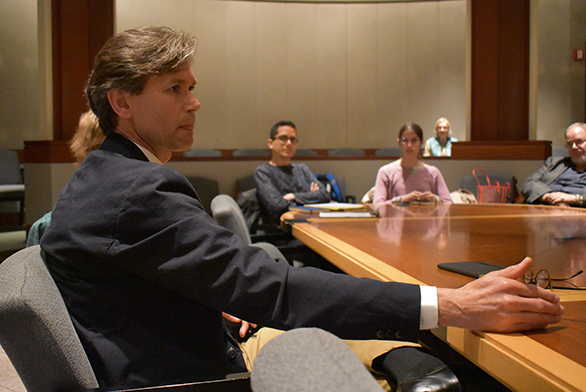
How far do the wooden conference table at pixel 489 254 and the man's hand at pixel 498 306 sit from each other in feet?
0.05

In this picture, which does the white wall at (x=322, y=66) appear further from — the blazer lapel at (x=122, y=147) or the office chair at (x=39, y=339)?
the office chair at (x=39, y=339)

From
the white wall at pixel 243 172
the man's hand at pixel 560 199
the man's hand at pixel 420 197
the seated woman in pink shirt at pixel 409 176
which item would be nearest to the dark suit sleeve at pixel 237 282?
the man's hand at pixel 420 197

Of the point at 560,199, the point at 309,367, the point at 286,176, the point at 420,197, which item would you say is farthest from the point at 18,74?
the point at 309,367

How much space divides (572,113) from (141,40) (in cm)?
660

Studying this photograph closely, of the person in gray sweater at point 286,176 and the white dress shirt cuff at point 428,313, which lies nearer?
the white dress shirt cuff at point 428,313

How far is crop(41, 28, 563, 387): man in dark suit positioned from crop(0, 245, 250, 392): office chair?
0.04m

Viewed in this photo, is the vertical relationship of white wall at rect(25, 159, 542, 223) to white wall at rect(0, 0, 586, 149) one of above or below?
below

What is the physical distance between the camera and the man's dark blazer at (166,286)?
76 centimetres

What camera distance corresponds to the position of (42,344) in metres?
0.75

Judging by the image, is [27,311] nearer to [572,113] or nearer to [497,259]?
[497,259]

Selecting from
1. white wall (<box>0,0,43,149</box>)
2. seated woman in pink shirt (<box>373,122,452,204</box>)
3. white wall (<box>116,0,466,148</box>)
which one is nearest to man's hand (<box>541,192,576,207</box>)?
seated woman in pink shirt (<box>373,122,452,204</box>)

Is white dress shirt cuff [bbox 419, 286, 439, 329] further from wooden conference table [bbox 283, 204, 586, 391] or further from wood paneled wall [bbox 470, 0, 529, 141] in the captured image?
wood paneled wall [bbox 470, 0, 529, 141]

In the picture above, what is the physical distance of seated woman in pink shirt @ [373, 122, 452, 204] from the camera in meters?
3.65

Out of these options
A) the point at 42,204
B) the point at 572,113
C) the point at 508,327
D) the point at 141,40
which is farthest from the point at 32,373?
the point at 572,113
